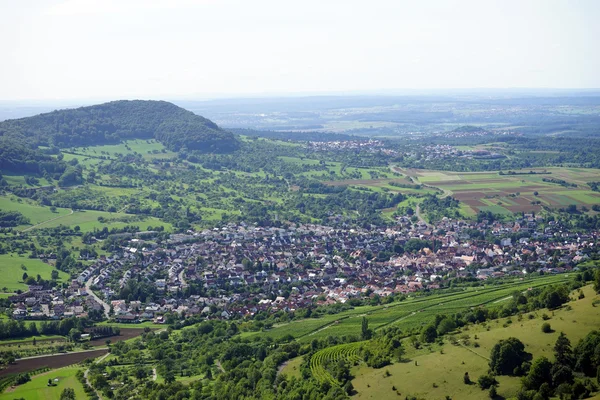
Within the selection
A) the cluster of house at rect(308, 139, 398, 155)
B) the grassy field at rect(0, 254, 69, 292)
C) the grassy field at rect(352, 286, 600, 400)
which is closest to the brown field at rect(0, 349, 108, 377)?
the grassy field at rect(0, 254, 69, 292)

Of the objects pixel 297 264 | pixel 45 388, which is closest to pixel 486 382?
pixel 45 388

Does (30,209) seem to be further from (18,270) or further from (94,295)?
(94,295)

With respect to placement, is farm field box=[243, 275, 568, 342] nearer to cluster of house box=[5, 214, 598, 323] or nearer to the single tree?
cluster of house box=[5, 214, 598, 323]

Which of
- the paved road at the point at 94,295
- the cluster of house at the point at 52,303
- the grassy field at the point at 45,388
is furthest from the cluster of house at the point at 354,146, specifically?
the grassy field at the point at 45,388

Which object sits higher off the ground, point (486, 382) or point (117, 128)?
point (117, 128)

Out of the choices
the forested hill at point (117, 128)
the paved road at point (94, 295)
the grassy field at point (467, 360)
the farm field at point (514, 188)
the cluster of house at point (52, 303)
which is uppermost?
the forested hill at point (117, 128)

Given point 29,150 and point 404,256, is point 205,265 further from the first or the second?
point 29,150

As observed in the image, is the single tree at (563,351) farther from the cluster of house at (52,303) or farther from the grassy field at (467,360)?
the cluster of house at (52,303)
